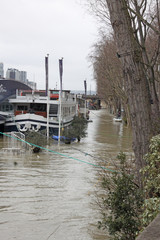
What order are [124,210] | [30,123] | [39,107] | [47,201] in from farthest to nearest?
Result: [39,107] → [30,123] → [47,201] → [124,210]

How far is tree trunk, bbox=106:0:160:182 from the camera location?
250 inches

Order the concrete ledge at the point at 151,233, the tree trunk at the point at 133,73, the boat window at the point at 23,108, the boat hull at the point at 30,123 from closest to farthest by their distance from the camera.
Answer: the concrete ledge at the point at 151,233 → the tree trunk at the point at 133,73 → the boat hull at the point at 30,123 → the boat window at the point at 23,108

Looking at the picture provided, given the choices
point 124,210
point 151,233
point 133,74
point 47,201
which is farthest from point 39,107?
point 151,233

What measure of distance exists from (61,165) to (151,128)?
39.8 ft

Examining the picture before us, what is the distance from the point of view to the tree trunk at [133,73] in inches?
250

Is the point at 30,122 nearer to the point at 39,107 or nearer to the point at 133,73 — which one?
the point at 39,107

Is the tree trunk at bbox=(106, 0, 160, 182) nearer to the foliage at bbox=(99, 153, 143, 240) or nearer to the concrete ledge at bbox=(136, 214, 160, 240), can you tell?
the foliage at bbox=(99, 153, 143, 240)

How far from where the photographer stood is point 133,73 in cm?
638

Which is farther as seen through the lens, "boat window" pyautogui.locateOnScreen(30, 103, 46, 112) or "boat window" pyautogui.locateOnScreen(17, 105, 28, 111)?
"boat window" pyautogui.locateOnScreen(17, 105, 28, 111)

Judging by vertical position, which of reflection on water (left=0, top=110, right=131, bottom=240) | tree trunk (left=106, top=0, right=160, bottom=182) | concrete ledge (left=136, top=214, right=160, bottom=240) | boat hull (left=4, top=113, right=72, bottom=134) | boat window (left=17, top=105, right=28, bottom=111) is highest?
tree trunk (left=106, top=0, right=160, bottom=182)

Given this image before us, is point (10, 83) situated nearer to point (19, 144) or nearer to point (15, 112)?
point (15, 112)

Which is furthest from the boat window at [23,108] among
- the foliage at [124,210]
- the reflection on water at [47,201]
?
the foliage at [124,210]

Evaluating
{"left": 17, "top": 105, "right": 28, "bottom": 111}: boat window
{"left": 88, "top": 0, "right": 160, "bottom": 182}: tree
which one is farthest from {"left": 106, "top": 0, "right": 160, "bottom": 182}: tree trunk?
{"left": 17, "top": 105, "right": 28, "bottom": 111}: boat window

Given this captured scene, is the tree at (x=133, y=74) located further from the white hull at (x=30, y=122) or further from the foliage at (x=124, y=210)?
the white hull at (x=30, y=122)
